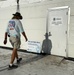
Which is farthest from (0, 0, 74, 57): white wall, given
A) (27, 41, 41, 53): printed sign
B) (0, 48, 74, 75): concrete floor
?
(0, 48, 74, 75): concrete floor

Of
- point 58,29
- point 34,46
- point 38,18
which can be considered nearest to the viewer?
point 58,29

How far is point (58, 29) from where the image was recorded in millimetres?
A: 8070

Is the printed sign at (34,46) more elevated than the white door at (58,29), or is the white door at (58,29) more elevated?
the white door at (58,29)

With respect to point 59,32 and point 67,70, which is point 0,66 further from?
point 59,32

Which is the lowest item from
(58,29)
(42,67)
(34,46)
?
(42,67)

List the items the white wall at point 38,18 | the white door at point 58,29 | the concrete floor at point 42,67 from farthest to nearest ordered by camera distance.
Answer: the white door at point 58,29, the white wall at point 38,18, the concrete floor at point 42,67

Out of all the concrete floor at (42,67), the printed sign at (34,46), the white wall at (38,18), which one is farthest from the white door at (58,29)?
the printed sign at (34,46)

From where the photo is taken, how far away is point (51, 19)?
837cm

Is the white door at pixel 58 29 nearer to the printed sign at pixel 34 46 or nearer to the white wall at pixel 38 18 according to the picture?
the white wall at pixel 38 18

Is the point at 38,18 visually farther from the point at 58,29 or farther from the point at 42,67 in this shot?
the point at 42,67

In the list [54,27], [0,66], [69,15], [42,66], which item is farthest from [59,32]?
[0,66]

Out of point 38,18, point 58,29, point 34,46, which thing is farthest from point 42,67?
point 38,18

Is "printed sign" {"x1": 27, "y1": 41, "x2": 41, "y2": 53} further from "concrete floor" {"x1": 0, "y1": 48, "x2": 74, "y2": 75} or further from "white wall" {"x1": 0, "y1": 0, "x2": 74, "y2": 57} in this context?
"concrete floor" {"x1": 0, "y1": 48, "x2": 74, "y2": 75}

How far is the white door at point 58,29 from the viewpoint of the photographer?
783 cm
